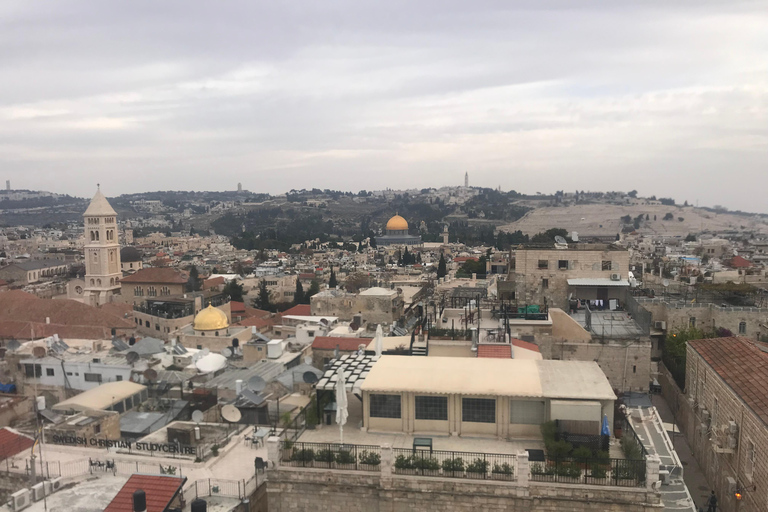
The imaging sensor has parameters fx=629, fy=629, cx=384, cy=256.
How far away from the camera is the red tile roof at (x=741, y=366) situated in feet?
45.0

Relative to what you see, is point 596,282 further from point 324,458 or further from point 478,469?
point 324,458

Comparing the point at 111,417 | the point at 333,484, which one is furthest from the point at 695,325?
the point at 111,417

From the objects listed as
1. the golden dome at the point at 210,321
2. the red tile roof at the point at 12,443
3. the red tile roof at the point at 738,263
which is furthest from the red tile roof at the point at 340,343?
the red tile roof at the point at 738,263

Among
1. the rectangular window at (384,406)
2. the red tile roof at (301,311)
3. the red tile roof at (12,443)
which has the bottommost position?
the red tile roof at (301,311)

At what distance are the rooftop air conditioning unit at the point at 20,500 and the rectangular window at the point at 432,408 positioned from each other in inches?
276

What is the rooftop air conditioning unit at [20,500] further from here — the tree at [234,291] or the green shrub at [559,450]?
the tree at [234,291]

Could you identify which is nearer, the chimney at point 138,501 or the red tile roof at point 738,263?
the chimney at point 138,501

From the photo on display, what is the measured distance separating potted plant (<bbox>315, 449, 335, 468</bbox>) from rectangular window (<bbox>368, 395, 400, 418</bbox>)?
1.35 metres

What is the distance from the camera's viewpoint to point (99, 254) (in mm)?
48656

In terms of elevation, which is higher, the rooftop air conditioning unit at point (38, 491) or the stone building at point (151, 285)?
the rooftop air conditioning unit at point (38, 491)

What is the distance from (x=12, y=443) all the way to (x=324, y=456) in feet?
25.1

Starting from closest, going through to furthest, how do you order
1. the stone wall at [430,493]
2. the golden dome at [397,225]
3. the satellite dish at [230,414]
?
the stone wall at [430,493] → the satellite dish at [230,414] → the golden dome at [397,225]

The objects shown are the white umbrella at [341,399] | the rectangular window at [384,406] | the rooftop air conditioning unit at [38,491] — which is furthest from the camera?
the rectangular window at [384,406]

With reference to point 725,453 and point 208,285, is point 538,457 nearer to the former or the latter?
point 725,453
